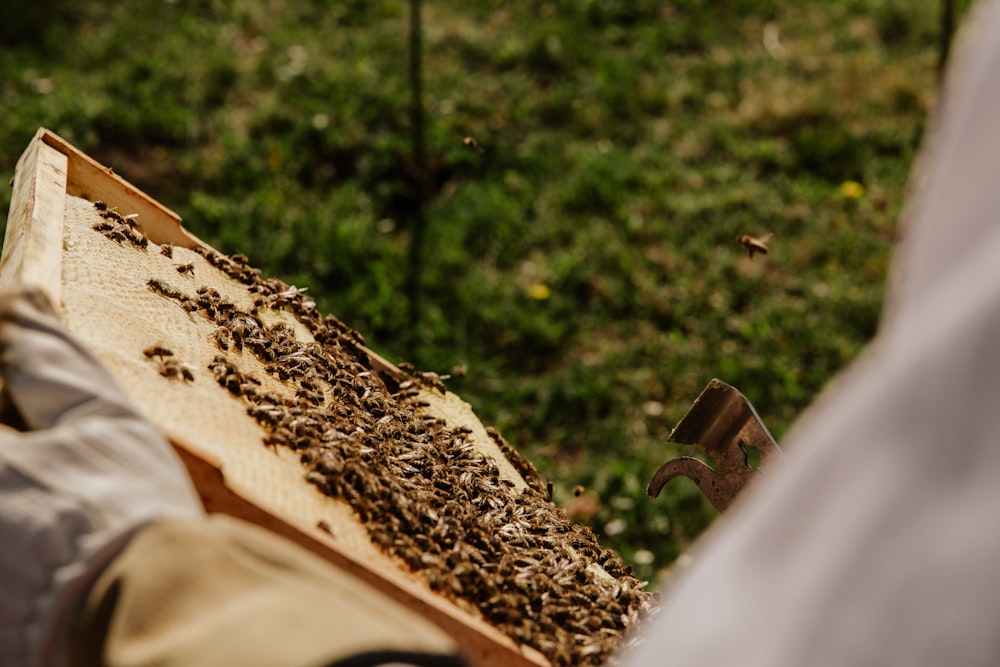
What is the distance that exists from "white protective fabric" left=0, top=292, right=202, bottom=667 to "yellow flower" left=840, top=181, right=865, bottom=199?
4.14 metres

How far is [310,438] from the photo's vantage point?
1744 millimetres

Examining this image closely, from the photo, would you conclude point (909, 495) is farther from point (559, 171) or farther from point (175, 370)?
point (559, 171)

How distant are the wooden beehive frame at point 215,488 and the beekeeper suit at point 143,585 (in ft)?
0.53

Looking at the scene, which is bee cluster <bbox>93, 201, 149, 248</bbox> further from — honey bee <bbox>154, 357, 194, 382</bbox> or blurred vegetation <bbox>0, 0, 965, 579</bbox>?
blurred vegetation <bbox>0, 0, 965, 579</bbox>

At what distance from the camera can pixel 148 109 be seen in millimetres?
5020

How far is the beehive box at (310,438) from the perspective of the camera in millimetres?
1540

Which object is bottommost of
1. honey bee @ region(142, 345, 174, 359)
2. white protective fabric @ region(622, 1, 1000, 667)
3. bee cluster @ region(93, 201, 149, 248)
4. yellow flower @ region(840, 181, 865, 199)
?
bee cluster @ region(93, 201, 149, 248)

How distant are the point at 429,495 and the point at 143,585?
29.1 inches

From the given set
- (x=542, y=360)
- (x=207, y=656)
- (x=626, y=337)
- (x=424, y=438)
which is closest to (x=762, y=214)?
(x=626, y=337)

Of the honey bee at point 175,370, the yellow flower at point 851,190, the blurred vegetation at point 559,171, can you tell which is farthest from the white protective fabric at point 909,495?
the yellow flower at point 851,190

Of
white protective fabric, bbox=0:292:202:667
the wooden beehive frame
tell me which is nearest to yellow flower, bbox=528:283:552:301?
the wooden beehive frame

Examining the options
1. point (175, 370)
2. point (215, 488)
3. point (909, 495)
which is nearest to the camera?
point (909, 495)

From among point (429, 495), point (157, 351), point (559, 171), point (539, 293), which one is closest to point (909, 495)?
point (429, 495)

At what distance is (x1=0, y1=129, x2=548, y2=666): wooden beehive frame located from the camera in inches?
56.6
